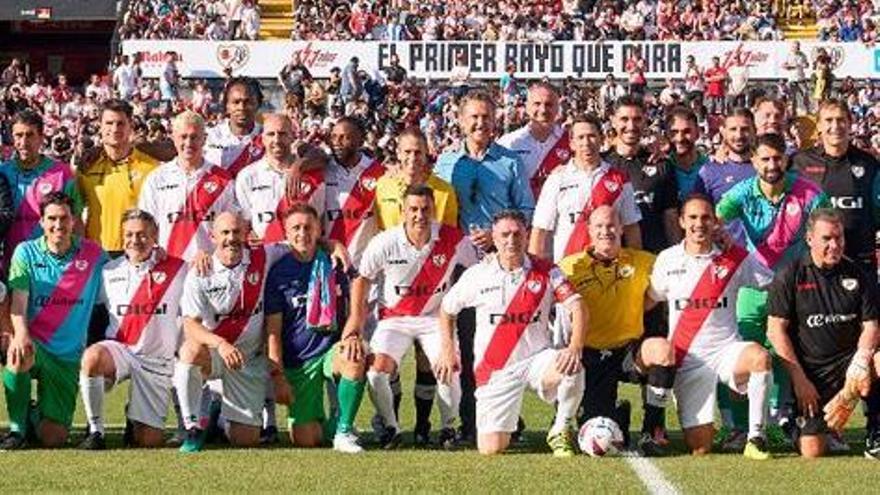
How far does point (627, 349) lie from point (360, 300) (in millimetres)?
1608

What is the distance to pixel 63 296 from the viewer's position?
442 inches

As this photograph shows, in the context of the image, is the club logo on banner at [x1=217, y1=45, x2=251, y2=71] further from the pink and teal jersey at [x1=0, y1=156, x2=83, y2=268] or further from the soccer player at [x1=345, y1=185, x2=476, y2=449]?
the soccer player at [x1=345, y1=185, x2=476, y2=449]

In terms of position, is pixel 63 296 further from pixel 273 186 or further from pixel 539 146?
pixel 539 146

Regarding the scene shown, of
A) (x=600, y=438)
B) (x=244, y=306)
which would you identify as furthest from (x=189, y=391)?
(x=600, y=438)

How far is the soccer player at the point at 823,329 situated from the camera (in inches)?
409

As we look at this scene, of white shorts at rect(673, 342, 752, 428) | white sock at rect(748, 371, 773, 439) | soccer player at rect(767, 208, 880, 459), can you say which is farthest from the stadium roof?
white sock at rect(748, 371, 773, 439)

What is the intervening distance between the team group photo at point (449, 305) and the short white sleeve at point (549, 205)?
0.05ft

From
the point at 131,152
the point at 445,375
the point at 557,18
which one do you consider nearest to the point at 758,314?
Answer: the point at 445,375

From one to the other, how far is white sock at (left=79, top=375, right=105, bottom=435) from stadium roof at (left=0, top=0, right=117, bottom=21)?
31.8m

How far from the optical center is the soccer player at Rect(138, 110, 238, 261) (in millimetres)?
11742

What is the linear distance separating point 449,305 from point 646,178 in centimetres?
179

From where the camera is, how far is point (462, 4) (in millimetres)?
38031

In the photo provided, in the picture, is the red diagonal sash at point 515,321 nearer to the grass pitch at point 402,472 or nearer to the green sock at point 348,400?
the grass pitch at point 402,472

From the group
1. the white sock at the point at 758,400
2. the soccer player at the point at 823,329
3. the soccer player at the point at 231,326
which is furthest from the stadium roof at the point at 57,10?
the white sock at the point at 758,400
